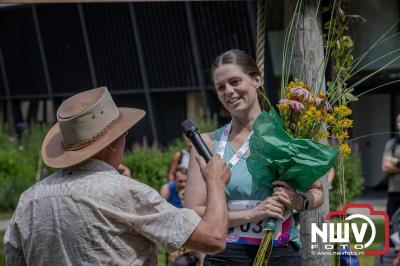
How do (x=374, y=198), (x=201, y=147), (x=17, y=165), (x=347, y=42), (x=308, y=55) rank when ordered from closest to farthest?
(x=201, y=147), (x=347, y=42), (x=308, y=55), (x=17, y=165), (x=374, y=198)

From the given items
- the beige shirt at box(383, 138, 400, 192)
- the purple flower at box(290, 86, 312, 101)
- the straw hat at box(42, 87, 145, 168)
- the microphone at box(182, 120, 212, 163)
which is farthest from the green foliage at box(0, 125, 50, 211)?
the straw hat at box(42, 87, 145, 168)

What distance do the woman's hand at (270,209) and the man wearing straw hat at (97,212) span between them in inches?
23.0

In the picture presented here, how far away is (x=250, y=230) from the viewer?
13.0 feet

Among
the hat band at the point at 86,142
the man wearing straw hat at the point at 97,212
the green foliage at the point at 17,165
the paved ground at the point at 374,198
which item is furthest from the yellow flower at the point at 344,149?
the paved ground at the point at 374,198

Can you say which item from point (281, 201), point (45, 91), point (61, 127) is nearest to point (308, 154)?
point (281, 201)

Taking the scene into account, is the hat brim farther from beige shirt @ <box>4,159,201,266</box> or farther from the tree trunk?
the tree trunk

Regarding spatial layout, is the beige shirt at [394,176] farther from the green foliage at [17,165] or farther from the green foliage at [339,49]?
the green foliage at [17,165]

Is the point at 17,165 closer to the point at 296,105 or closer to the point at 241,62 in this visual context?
the point at 241,62

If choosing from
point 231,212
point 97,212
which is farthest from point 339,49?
point 97,212

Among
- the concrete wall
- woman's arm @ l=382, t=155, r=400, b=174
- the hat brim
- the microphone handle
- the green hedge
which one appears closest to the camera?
the hat brim

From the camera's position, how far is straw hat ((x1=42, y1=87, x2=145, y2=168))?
3193 mm

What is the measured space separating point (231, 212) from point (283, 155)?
37 cm

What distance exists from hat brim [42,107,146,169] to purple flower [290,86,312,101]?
78 centimetres

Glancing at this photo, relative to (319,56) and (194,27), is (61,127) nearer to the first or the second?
(319,56)
